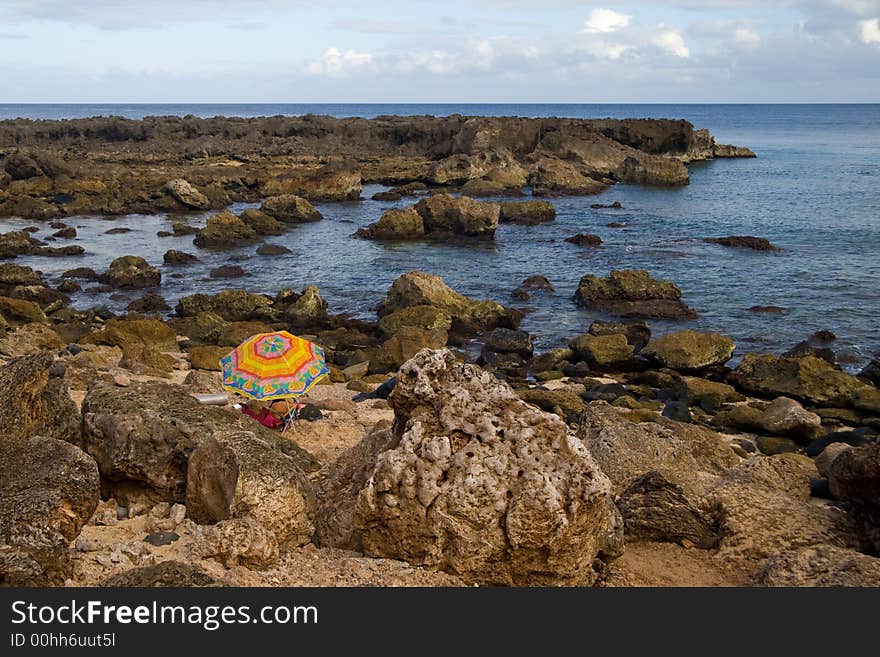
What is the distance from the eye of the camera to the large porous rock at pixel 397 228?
44.2 m

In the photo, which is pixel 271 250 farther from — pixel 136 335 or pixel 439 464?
pixel 439 464

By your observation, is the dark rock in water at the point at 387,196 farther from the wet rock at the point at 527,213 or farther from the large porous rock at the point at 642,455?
the large porous rock at the point at 642,455

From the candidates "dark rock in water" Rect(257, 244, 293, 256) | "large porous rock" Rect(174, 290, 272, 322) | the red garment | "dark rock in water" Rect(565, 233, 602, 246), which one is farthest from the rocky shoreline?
"dark rock in water" Rect(565, 233, 602, 246)

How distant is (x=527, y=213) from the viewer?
164ft

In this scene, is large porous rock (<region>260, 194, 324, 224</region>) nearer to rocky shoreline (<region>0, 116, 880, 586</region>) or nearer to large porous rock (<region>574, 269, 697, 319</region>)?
large porous rock (<region>574, 269, 697, 319</region>)

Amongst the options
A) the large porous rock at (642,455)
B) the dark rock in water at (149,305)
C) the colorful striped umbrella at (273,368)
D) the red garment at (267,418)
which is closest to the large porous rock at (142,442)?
the colorful striped umbrella at (273,368)

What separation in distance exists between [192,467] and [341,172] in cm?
5312

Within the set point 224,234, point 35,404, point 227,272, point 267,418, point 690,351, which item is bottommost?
point 227,272

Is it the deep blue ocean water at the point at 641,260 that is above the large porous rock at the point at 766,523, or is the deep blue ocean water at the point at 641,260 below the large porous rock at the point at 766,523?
below

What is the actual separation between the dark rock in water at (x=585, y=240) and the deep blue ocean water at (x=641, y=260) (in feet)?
1.73

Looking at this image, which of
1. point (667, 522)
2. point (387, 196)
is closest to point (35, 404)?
point (667, 522)

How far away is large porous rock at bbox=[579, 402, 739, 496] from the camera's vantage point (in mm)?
10344

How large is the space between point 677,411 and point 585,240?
25.7m

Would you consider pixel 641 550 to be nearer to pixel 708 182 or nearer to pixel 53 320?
Result: pixel 53 320
